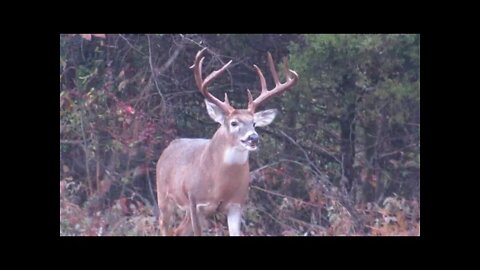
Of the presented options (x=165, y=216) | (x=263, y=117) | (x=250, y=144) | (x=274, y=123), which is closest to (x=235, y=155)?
(x=250, y=144)

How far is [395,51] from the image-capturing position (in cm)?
1334

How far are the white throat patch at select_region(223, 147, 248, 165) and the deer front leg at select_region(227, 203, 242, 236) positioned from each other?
355 millimetres

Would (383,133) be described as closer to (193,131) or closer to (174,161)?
(193,131)

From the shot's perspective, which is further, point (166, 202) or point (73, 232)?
point (73, 232)

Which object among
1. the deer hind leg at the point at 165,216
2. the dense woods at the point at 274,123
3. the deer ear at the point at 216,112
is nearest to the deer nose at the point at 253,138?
the deer ear at the point at 216,112

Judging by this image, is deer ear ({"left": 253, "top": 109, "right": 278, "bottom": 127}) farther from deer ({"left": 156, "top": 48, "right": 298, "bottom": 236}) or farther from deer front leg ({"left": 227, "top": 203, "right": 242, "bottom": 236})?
deer front leg ({"left": 227, "top": 203, "right": 242, "bottom": 236})

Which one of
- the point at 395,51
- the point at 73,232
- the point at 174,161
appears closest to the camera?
the point at 174,161

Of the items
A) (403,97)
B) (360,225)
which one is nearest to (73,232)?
(360,225)

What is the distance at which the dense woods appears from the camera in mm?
13141

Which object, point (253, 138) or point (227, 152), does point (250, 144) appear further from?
point (227, 152)

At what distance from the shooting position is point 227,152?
10719 millimetres

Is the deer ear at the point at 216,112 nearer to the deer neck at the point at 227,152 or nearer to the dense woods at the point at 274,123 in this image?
the deer neck at the point at 227,152

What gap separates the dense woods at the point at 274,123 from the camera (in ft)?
43.1

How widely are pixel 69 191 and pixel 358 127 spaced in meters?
3.08
